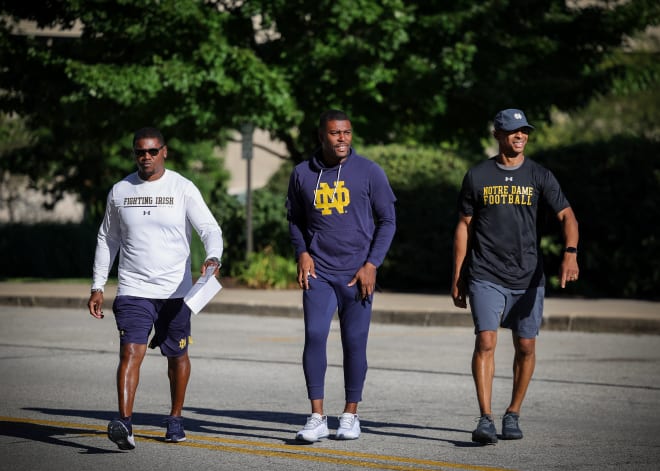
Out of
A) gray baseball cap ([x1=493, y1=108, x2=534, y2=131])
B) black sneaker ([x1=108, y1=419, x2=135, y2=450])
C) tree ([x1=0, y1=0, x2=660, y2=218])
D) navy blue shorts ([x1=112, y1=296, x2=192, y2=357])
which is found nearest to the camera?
black sneaker ([x1=108, y1=419, x2=135, y2=450])

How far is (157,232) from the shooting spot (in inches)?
283

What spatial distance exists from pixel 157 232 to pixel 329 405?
2371 millimetres

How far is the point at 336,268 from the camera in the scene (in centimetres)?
739

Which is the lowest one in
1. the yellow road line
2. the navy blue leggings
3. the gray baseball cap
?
the yellow road line

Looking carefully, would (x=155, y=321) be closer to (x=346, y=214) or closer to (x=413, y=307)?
(x=346, y=214)

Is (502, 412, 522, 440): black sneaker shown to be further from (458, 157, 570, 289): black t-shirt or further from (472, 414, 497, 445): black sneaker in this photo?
(458, 157, 570, 289): black t-shirt

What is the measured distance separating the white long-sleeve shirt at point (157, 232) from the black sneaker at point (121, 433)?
0.76 meters

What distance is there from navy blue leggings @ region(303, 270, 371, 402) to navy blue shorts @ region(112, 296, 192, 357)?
0.73 m

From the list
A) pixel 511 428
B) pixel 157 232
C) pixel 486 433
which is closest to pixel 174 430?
pixel 157 232

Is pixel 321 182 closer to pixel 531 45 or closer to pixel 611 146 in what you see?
pixel 611 146

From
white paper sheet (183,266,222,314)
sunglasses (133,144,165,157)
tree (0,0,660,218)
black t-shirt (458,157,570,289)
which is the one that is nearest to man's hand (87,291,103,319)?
white paper sheet (183,266,222,314)

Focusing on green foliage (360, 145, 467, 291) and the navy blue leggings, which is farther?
green foliage (360, 145, 467, 291)

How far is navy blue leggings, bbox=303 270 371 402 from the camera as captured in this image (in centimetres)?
739

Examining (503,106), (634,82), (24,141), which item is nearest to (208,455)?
(503,106)
